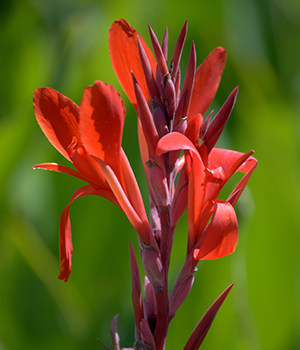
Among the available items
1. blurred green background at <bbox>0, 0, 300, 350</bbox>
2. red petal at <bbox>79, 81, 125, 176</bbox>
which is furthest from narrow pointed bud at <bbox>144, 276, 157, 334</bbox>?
blurred green background at <bbox>0, 0, 300, 350</bbox>

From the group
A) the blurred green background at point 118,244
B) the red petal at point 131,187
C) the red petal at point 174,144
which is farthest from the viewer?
the blurred green background at point 118,244

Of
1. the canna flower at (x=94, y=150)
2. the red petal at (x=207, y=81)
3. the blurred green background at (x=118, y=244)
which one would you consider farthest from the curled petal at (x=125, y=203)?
the blurred green background at (x=118, y=244)


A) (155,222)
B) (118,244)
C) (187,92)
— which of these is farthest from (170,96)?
(118,244)

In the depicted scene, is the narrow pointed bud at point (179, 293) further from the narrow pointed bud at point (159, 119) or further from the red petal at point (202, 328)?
the narrow pointed bud at point (159, 119)

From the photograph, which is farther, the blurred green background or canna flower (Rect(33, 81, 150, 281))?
the blurred green background

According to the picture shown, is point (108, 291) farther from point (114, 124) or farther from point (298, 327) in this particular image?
point (114, 124)

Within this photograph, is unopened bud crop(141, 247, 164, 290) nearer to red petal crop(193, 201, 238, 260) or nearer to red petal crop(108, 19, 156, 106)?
red petal crop(193, 201, 238, 260)

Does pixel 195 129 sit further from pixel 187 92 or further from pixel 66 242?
pixel 66 242
